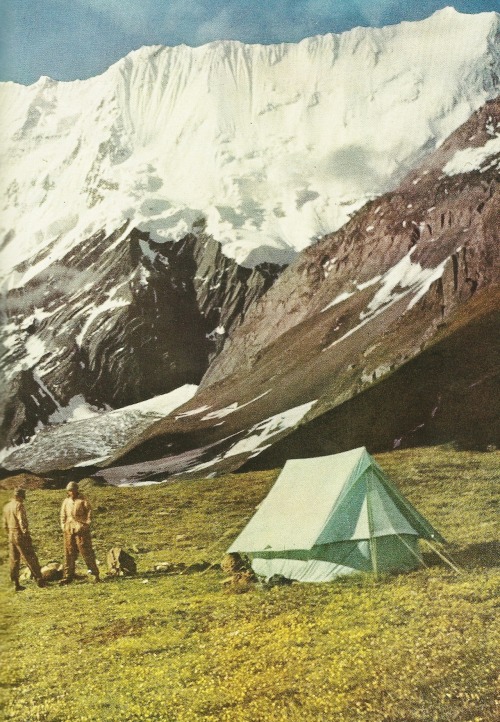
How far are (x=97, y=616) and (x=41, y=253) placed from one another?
4.93m

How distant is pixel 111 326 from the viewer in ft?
38.9

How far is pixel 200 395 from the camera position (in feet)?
38.8

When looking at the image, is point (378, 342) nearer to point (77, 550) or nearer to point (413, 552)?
point (413, 552)

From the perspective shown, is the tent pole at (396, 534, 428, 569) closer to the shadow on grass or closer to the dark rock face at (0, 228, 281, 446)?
the shadow on grass

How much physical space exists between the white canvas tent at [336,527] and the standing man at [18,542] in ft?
7.99

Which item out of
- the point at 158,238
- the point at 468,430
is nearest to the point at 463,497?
the point at 468,430

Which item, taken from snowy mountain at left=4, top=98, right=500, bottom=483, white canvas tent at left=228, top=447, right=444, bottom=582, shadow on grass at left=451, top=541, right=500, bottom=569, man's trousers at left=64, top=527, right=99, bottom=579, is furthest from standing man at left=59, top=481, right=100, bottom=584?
shadow on grass at left=451, top=541, right=500, bottom=569

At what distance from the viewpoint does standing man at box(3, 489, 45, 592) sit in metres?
9.91

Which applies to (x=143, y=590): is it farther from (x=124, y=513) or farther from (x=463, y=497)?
(x=463, y=497)

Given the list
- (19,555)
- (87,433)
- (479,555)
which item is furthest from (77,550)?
(479,555)

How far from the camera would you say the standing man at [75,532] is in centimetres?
1002

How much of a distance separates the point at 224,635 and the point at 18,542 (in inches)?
108

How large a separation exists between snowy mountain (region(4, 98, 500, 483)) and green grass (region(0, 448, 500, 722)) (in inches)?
26.4

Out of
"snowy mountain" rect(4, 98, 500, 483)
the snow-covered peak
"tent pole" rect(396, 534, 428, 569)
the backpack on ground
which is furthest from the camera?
the snow-covered peak
